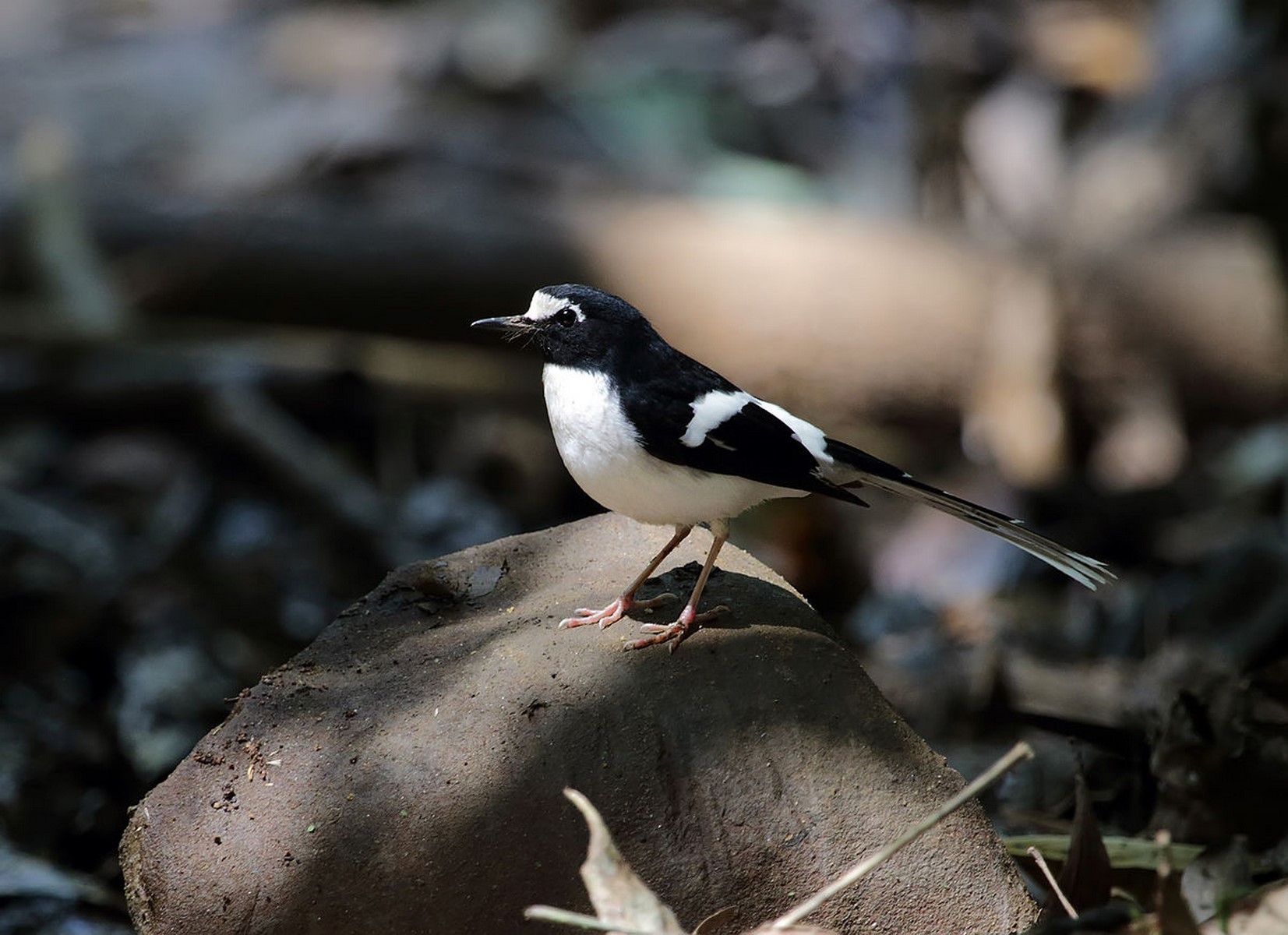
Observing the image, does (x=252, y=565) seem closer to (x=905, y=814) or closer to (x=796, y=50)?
(x=905, y=814)

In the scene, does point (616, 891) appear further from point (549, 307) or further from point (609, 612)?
point (549, 307)

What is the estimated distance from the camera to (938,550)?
810 cm

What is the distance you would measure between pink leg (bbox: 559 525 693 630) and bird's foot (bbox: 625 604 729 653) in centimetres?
11

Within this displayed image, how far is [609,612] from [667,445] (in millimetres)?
480

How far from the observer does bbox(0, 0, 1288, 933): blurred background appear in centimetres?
555

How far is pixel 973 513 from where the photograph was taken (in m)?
3.85

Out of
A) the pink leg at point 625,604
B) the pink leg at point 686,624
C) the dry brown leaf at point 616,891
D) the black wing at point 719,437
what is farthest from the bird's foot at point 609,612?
the dry brown leaf at point 616,891

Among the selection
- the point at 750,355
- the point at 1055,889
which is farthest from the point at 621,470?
the point at 750,355

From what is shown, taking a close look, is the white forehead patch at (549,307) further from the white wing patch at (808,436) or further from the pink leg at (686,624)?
the pink leg at (686,624)

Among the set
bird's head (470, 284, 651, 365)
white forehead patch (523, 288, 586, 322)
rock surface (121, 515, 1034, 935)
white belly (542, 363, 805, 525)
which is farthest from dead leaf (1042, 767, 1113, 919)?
white forehead patch (523, 288, 586, 322)

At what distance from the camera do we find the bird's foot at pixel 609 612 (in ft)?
12.2

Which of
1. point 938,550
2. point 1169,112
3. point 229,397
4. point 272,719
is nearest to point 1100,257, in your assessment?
point 1169,112

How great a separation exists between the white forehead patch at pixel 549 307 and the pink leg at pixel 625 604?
67 cm

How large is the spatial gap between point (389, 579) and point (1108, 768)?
7.69ft
